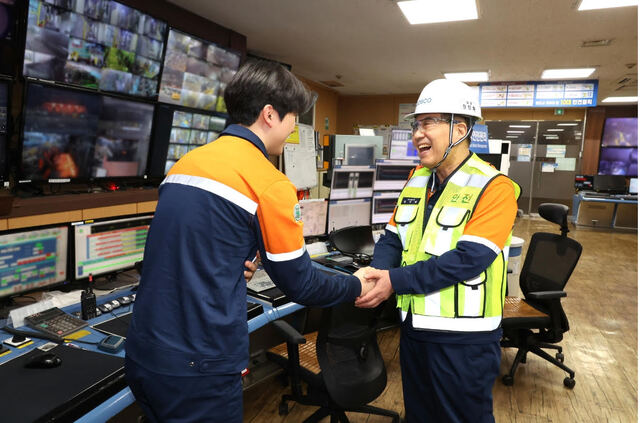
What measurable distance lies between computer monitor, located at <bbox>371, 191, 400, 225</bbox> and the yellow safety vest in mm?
1949

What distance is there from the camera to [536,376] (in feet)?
9.70

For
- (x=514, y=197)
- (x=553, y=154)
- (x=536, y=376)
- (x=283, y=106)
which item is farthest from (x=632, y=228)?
(x=283, y=106)

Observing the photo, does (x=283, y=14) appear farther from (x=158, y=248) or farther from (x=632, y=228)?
(x=632, y=228)

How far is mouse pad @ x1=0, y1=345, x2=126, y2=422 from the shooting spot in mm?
1141

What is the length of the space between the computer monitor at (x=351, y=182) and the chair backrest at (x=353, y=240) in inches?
11.0

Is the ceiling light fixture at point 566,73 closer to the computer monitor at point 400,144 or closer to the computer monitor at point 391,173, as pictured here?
the computer monitor at point 400,144

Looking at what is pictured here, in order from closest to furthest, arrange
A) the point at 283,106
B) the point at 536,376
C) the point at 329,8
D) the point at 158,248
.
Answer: the point at 158,248 → the point at 283,106 → the point at 536,376 → the point at 329,8

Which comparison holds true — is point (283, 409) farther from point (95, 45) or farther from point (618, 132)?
point (618, 132)

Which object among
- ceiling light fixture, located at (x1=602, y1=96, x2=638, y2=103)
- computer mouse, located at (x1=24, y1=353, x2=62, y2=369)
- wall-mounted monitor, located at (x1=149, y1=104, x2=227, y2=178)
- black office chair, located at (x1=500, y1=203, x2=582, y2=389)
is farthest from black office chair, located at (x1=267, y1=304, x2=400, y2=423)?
ceiling light fixture, located at (x1=602, y1=96, x2=638, y2=103)

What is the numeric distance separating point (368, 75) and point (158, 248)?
23.3 feet

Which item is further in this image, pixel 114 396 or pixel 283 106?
pixel 114 396

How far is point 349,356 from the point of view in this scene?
2082 mm

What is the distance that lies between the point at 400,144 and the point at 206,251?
2.91m

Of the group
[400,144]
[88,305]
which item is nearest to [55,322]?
[88,305]
